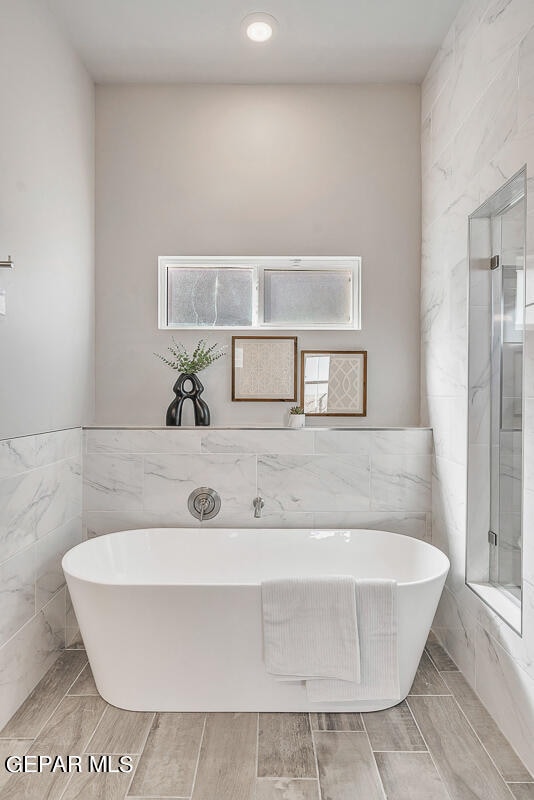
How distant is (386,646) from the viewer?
2084 mm

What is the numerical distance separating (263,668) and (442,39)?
118 inches

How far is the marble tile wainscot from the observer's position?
2.96m

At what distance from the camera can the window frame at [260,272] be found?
318cm

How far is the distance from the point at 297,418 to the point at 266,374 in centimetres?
33

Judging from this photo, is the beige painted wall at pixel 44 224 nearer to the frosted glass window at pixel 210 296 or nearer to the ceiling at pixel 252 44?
the ceiling at pixel 252 44

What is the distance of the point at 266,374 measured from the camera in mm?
3170

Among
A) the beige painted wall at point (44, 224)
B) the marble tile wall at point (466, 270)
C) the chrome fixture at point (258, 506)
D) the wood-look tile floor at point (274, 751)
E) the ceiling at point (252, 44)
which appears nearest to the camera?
the wood-look tile floor at point (274, 751)

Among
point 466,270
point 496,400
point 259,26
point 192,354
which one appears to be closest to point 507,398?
point 496,400

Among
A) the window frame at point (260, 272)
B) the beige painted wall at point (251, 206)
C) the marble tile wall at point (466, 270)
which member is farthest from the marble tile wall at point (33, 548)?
the marble tile wall at point (466, 270)

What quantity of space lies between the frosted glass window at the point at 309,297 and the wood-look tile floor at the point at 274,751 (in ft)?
6.32

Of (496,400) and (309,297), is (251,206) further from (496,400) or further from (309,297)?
(496,400)

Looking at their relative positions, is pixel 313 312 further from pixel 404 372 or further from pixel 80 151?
pixel 80 151

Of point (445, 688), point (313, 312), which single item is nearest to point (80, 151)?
point (313, 312)

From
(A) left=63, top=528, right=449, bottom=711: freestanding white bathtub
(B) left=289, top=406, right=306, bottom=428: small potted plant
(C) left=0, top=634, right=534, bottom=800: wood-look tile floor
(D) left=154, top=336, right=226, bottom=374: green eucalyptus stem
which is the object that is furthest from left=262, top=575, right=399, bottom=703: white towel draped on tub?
(D) left=154, top=336, right=226, bottom=374: green eucalyptus stem
